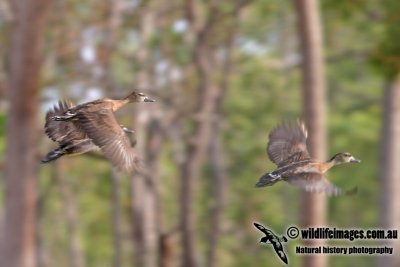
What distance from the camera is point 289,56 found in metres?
24.9

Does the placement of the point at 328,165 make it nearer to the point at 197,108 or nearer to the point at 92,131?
the point at 92,131

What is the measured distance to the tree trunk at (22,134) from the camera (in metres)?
8.59

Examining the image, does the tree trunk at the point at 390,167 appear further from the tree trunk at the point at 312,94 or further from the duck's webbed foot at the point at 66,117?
the duck's webbed foot at the point at 66,117

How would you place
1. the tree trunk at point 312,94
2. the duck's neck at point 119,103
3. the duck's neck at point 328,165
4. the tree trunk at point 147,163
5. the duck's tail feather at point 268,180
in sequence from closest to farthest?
the duck's tail feather at point 268,180 → the duck's neck at point 328,165 → the duck's neck at point 119,103 → the tree trunk at point 312,94 → the tree trunk at point 147,163

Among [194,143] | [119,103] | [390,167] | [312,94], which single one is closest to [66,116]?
[119,103]

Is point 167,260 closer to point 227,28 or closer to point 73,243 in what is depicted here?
point 227,28

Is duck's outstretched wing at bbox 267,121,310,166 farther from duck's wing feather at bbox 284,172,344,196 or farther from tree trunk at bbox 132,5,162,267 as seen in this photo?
tree trunk at bbox 132,5,162,267

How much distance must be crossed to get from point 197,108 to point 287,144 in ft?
42.1

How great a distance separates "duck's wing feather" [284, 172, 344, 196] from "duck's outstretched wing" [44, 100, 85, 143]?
46 centimetres

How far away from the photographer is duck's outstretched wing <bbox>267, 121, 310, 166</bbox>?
179 centimetres

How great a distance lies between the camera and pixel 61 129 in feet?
6.18

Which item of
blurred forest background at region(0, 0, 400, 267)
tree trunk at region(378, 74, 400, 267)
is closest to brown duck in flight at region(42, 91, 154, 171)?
blurred forest background at region(0, 0, 400, 267)

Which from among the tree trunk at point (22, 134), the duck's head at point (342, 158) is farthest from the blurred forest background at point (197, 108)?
the duck's head at point (342, 158)

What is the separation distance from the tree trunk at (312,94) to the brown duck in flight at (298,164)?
4529 millimetres
